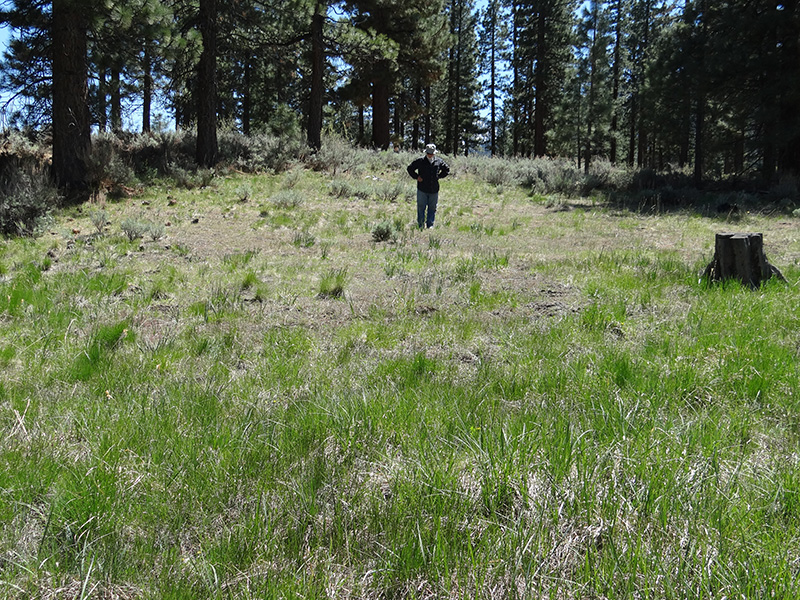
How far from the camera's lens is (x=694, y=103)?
21.1 m

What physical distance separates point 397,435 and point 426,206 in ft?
28.3

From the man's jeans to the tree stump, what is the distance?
5.82 metres

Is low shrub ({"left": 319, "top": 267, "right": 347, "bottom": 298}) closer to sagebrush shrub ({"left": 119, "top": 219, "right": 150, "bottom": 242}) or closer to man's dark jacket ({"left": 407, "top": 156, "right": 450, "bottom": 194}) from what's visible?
sagebrush shrub ({"left": 119, "top": 219, "right": 150, "bottom": 242})

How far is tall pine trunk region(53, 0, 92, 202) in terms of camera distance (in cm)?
1064

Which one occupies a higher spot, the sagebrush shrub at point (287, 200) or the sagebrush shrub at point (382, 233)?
the sagebrush shrub at point (287, 200)

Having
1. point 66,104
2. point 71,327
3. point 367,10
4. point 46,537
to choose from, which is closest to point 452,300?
point 71,327

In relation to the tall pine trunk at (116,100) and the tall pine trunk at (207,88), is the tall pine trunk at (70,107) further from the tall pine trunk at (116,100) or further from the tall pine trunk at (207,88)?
the tall pine trunk at (207,88)

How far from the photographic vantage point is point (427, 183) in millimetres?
10438

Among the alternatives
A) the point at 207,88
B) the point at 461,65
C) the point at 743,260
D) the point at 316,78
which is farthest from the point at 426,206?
the point at 461,65

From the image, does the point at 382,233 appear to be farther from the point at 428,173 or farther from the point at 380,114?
the point at 380,114

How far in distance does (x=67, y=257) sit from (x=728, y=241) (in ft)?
29.4

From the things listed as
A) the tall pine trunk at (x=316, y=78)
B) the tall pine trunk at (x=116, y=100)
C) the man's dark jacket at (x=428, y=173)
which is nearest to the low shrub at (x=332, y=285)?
the man's dark jacket at (x=428, y=173)

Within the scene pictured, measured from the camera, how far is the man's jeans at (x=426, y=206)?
34.6ft

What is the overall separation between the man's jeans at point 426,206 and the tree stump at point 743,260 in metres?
5.82
